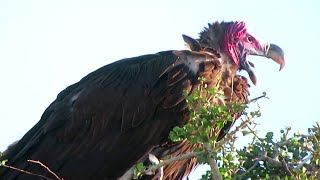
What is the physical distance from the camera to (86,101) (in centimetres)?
754

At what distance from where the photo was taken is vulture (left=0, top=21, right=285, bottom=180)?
7.41 meters

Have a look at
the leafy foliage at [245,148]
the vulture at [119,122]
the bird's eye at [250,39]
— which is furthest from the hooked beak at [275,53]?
the leafy foliage at [245,148]

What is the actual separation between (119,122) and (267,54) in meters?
1.63

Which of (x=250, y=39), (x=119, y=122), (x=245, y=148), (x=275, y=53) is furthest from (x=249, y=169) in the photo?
(x=250, y=39)

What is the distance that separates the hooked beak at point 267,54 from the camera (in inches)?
318

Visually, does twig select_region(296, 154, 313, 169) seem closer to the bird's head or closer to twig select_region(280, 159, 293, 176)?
twig select_region(280, 159, 293, 176)

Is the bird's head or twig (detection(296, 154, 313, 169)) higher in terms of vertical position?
the bird's head

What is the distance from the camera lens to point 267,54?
8352mm

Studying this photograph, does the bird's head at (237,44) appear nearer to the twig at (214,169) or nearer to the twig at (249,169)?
the twig at (249,169)

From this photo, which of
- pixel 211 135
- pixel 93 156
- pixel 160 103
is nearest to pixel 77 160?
pixel 93 156

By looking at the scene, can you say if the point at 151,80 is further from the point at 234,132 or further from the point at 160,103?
the point at 234,132

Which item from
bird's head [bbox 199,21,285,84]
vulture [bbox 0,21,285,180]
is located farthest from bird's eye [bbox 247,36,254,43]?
vulture [bbox 0,21,285,180]

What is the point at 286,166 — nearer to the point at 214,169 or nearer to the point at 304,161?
the point at 304,161

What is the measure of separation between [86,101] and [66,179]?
2.11 feet
